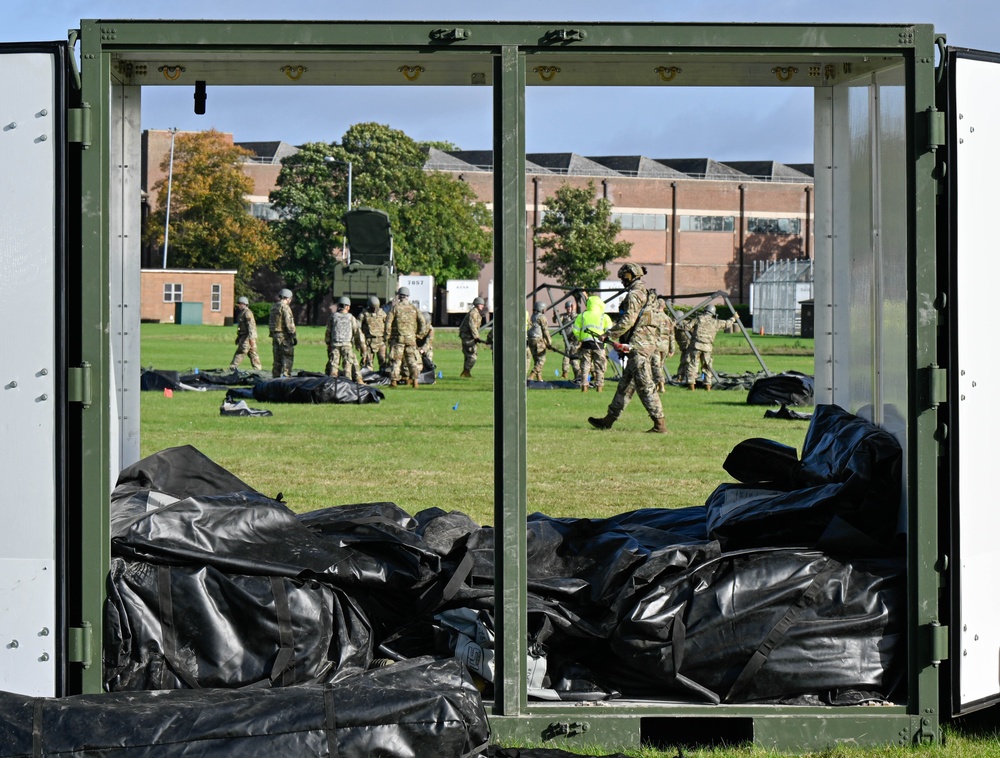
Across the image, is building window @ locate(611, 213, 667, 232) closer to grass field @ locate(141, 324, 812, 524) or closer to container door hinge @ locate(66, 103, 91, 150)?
grass field @ locate(141, 324, 812, 524)

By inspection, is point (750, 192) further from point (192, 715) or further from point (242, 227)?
point (192, 715)

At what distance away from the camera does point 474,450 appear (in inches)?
552

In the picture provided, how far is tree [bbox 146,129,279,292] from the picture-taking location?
71.6 metres

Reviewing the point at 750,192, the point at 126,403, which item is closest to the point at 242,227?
the point at 750,192

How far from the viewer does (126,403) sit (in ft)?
19.0

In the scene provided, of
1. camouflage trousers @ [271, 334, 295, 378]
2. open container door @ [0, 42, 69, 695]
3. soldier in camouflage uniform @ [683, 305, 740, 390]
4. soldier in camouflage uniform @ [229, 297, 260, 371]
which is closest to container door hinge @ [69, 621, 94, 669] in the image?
open container door @ [0, 42, 69, 695]

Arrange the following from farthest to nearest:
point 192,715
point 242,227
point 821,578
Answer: point 242,227 < point 821,578 < point 192,715

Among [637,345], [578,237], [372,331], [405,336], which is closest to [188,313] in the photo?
[578,237]

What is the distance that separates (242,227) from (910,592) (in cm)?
6970

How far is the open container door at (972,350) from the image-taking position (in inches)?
171

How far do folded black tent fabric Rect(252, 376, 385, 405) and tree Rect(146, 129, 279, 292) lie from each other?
5100 cm

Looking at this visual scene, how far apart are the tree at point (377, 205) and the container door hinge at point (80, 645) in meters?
62.2

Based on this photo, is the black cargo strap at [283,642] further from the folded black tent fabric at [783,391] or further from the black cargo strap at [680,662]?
the folded black tent fabric at [783,391]

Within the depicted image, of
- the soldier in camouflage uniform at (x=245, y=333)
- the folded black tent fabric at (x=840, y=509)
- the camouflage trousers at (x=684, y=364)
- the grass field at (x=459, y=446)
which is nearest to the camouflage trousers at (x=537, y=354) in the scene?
the grass field at (x=459, y=446)
